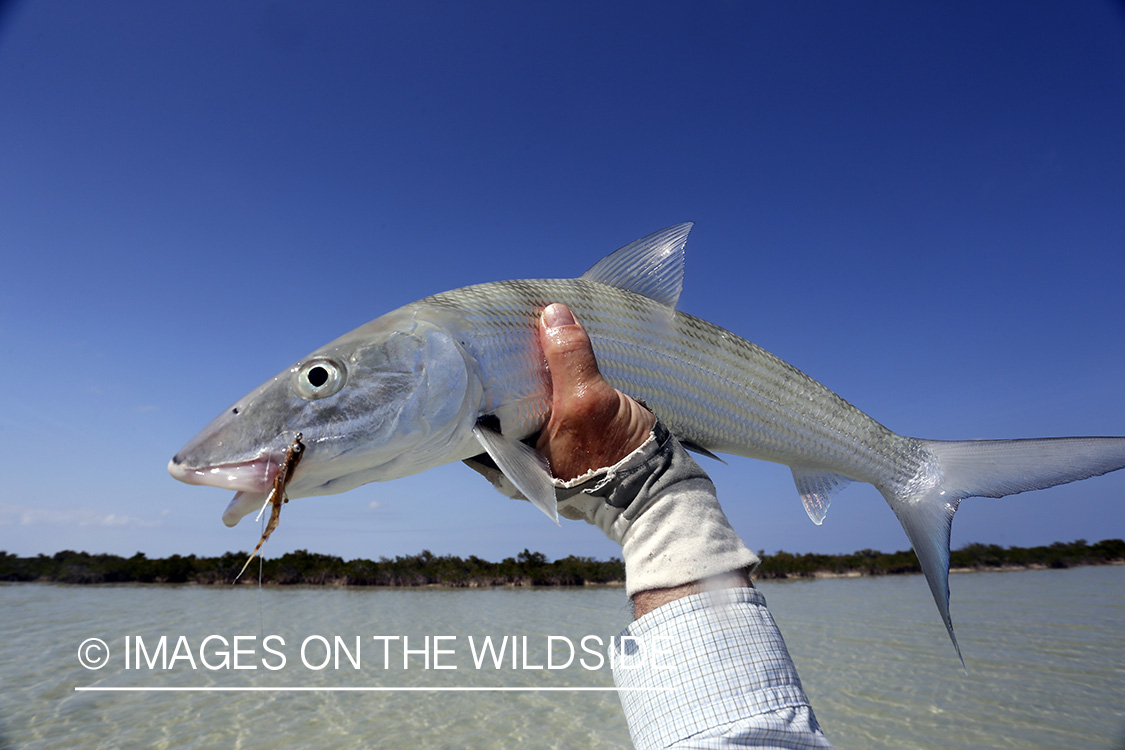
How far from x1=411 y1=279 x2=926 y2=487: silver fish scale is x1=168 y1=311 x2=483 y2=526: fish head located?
16 centimetres

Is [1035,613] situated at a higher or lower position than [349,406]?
lower

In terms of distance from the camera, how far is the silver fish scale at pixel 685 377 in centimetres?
→ 241

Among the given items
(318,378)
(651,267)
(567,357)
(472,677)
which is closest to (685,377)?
(651,267)

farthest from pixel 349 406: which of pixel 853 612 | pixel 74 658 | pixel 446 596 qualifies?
pixel 446 596

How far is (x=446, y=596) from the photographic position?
25703 millimetres

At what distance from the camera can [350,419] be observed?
6.49 ft

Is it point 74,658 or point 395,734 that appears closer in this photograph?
point 395,734

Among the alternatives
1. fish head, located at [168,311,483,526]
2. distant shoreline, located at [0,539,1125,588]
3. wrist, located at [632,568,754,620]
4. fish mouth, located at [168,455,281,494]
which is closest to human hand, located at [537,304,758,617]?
wrist, located at [632,568,754,620]

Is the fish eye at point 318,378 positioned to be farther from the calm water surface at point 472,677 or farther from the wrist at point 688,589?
the calm water surface at point 472,677

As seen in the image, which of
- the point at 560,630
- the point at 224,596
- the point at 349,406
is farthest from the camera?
the point at 224,596

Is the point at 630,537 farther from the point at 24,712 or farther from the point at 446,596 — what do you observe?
the point at 446,596

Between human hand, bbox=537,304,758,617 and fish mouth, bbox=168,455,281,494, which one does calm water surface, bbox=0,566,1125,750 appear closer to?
fish mouth, bbox=168,455,281,494

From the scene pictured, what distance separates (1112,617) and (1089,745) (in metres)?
13.7

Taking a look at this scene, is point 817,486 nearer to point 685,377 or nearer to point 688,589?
point 685,377
